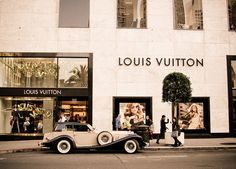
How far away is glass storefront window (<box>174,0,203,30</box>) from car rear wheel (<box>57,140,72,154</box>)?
1250 cm

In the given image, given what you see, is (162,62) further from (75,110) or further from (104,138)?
(104,138)

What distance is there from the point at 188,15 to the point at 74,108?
10.3 metres

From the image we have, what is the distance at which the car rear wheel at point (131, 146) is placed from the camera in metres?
15.0

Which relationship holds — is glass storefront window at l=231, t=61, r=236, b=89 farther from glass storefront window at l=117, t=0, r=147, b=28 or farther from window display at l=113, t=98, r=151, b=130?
glass storefront window at l=117, t=0, r=147, b=28

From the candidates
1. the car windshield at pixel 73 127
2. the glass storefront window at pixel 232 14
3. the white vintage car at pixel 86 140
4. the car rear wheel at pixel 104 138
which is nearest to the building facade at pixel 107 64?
the glass storefront window at pixel 232 14

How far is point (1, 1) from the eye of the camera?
75.6 feet

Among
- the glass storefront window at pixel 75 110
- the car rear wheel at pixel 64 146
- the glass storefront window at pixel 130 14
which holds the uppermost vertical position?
the glass storefront window at pixel 130 14

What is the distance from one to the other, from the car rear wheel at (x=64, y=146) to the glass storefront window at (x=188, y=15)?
41.0ft

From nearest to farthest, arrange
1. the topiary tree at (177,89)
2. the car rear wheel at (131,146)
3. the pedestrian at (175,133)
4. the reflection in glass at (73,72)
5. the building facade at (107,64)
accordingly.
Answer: the car rear wheel at (131,146) < the pedestrian at (175,133) < the topiary tree at (177,89) < the building facade at (107,64) < the reflection in glass at (73,72)

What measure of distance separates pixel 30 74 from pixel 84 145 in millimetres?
9162

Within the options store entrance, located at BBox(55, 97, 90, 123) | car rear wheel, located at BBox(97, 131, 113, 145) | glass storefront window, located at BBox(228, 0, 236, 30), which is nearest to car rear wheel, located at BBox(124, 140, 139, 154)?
car rear wheel, located at BBox(97, 131, 113, 145)

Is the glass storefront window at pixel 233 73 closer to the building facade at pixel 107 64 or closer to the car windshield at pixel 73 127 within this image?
the building facade at pixel 107 64

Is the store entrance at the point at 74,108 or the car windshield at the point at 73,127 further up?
the store entrance at the point at 74,108

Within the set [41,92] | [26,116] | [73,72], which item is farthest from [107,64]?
[26,116]
